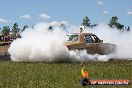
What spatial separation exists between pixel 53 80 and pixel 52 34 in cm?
1217

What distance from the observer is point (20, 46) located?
24.1m

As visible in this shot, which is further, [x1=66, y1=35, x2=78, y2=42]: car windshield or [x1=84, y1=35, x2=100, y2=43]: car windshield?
[x1=84, y1=35, x2=100, y2=43]: car windshield

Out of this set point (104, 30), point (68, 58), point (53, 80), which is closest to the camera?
point (53, 80)

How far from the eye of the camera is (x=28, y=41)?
24453 millimetres

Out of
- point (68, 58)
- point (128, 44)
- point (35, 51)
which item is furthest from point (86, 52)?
point (128, 44)

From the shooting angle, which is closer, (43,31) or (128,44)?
(43,31)

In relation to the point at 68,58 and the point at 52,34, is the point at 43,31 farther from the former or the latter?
the point at 68,58

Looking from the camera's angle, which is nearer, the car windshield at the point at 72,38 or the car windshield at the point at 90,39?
the car windshield at the point at 72,38

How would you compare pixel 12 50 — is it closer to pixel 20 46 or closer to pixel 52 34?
pixel 20 46

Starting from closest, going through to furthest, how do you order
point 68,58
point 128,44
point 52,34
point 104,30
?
point 68,58
point 52,34
point 128,44
point 104,30

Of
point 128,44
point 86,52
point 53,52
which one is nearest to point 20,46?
point 53,52

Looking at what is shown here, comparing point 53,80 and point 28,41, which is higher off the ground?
point 28,41

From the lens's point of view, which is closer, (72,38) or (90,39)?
(72,38)

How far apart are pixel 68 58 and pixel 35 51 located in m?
2.01
